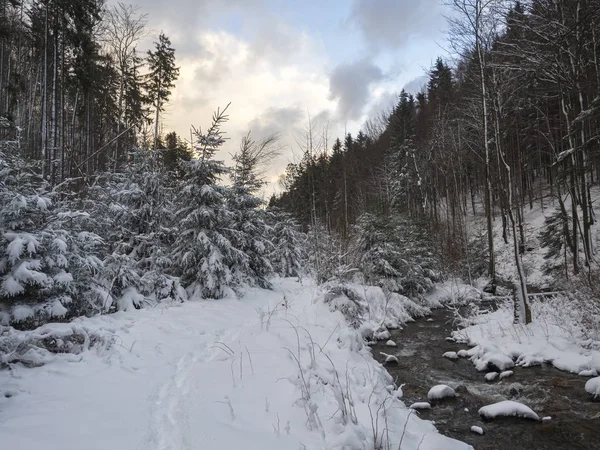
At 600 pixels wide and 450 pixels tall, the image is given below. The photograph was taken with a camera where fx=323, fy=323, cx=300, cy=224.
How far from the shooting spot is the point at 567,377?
Answer: 6504 mm

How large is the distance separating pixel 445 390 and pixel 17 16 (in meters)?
27.8

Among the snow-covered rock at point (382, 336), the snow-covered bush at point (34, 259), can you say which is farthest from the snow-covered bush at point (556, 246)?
the snow-covered bush at point (34, 259)

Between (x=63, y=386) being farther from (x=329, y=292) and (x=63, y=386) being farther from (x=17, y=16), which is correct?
(x=17, y=16)

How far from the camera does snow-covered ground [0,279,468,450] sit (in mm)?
3021

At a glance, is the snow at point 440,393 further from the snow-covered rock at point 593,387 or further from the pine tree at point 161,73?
the pine tree at point 161,73

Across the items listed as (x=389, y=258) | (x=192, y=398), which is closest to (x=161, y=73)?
(x=389, y=258)

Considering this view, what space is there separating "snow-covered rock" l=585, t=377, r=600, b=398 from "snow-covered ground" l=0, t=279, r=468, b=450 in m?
3.29

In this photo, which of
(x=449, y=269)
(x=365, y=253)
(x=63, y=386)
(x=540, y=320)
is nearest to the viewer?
(x=63, y=386)

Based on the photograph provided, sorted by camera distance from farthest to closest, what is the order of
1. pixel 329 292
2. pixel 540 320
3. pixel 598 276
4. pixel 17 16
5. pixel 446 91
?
pixel 446 91, pixel 17 16, pixel 329 292, pixel 540 320, pixel 598 276

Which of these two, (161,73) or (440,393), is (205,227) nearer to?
(440,393)

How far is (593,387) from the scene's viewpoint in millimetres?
5605

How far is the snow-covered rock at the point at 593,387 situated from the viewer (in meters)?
5.48

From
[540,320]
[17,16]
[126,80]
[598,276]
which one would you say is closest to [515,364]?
[540,320]

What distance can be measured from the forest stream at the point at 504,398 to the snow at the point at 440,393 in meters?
0.10
